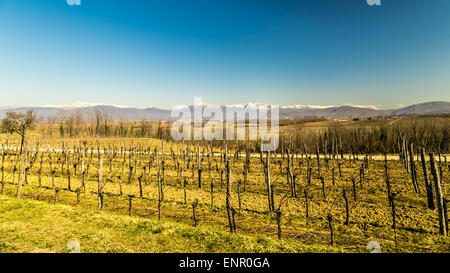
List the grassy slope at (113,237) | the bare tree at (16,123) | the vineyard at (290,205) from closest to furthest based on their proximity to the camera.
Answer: the grassy slope at (113,237)
the vineyard at (290,205)
the bare tree at (16,123)

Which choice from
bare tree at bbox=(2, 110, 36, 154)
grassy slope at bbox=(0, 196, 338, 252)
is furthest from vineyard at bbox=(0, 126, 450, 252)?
bare tree at bbox=(2, 110, 36, 154)

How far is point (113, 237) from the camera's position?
6.57 metres

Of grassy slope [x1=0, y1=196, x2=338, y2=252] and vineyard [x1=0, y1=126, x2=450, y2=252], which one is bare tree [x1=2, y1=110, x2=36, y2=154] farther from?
grassy slope [x1=0, y1=196, x2=338, y2=252]

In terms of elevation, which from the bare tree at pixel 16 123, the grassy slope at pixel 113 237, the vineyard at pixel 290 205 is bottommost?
the vineyard at pixel 290 205

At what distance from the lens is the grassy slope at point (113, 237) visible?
5.97 metres

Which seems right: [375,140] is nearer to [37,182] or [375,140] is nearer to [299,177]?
[299,177]

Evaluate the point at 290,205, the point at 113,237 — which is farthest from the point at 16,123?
the point at 290,205

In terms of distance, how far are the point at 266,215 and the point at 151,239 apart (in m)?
6.16

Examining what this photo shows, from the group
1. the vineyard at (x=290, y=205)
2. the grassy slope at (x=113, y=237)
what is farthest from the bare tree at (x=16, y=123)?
the grassy slope at (x=113, y=237)

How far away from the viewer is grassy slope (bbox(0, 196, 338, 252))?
5.97 m

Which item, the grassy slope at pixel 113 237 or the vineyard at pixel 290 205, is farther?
the vineyard at pixel 290 205

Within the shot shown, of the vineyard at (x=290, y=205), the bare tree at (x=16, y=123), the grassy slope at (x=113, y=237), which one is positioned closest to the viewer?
the grassy slope at (x=113, y=237)

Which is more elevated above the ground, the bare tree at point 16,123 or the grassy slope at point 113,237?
the bare tree at point 16,123

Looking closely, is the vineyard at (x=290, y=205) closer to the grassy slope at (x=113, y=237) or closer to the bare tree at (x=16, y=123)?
the grassy slope at (x=113, y=237)
